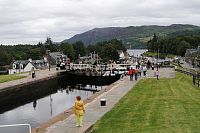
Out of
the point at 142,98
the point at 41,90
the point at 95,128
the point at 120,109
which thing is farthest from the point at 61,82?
the point at 95,128

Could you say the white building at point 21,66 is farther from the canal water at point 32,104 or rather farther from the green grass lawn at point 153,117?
the green grass lawn at point 153,117

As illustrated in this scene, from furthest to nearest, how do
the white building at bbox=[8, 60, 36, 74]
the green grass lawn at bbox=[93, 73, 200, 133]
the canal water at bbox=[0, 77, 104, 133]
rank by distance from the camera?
1. the white building at bbox=[8, 60, 36, 74]
2. the canal water at bbox=[0, 77, 104, 133]
3. the green grass lawn at bbox=[93, 73, 200, 133]

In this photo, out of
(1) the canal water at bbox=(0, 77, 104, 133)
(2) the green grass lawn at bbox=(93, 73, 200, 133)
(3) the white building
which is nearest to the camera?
(2) the green grass lawn at bbox=(93, 73, 200, 133)

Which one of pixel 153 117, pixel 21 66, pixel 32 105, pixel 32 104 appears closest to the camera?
pixel 153 117

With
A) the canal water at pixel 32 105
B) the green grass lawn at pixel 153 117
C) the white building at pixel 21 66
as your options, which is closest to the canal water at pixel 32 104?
the canal water at pixel 32 105

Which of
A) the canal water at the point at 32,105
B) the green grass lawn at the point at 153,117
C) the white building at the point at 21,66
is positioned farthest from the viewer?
the white building at the point at 21,66

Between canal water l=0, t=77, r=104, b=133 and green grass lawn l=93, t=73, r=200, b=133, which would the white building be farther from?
green grass lawn l=93, t=73, r=200, b=133

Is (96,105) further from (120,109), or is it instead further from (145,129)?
(145,129)

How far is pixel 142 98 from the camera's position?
31125mm

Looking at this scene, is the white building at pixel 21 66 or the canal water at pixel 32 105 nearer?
the canal water at pixel 32 105

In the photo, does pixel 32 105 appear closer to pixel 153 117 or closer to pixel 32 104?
pixel 32 104

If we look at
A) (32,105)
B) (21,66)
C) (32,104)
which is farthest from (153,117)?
(21,66)

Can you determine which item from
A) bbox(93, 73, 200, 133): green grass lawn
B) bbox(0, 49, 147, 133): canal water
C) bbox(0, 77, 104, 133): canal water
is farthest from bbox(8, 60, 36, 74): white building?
bbox(93, 73, 200, 133): green grass lawn

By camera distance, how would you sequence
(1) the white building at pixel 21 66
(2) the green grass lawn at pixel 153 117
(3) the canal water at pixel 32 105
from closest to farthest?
(2) the green grass lawn at pixel 153 117
(3) the canal water at pixel 32 105
(1) the white building at pixel 21 66
